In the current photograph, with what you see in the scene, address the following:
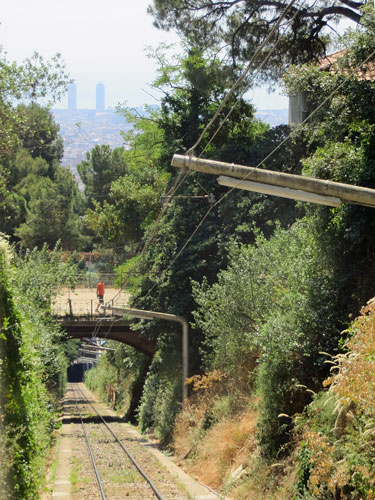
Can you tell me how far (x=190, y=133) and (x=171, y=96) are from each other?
9.29 feet

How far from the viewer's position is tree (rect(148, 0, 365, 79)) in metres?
24.8

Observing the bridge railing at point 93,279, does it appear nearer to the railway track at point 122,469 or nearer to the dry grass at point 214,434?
the railway track at point 122,469

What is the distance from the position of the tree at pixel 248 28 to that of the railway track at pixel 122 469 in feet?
46.3

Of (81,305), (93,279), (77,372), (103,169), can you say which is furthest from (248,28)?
(77,372)

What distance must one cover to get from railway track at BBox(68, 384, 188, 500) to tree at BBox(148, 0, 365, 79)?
14.1 metres

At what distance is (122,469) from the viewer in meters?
25.0

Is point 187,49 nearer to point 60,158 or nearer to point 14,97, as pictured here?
point 14,97

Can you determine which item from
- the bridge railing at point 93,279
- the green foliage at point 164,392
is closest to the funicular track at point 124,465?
the green foliage at point 164,392

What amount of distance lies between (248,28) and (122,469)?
15.5 metres

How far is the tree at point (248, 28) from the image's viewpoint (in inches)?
974

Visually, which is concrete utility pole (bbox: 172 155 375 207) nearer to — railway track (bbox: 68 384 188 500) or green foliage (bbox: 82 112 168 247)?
railway track (bbox: 68 384 188 500)

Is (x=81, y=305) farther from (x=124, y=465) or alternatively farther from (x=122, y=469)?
(x=122, y=469)

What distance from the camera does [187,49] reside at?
1357 inches

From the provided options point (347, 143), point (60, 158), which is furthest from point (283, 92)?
point (60, 158)
